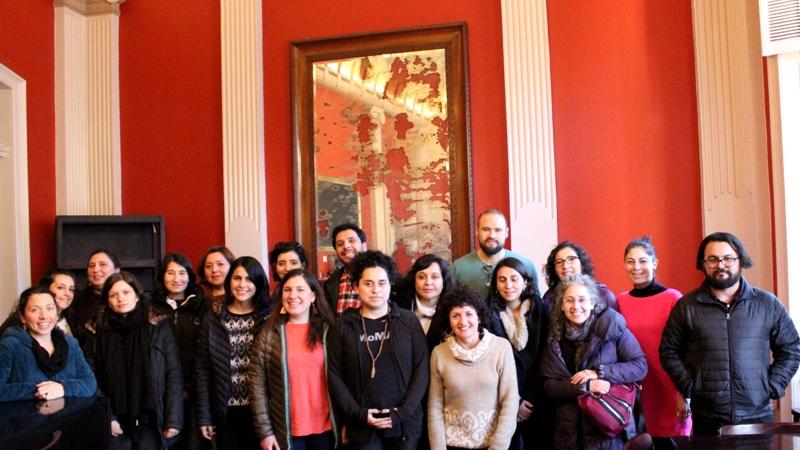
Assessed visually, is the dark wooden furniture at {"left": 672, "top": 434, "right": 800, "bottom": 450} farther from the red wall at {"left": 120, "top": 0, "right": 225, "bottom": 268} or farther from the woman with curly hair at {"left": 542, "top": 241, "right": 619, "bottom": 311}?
the red wall at {"left": 120, "top": 0, "right": 225, "bottom": 268}

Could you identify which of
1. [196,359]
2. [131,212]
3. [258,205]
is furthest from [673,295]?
[131,212]

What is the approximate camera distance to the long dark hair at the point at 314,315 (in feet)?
11.2

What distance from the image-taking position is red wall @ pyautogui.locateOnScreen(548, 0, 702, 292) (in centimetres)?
520

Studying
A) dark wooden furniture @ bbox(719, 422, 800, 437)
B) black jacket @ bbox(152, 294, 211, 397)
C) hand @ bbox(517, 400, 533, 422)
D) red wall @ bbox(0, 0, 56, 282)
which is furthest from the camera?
red wall @ bbox(0, 0, 56, 282)

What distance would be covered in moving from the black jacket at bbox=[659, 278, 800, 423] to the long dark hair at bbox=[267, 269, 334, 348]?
5.18 ft

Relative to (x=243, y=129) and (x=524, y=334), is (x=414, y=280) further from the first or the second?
(x=243, y=129)

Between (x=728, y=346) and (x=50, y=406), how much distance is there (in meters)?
2.93

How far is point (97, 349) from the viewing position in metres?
3.62

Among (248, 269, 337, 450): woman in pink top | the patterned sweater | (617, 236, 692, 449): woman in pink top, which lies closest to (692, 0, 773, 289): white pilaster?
(617, 236, 692, 449): woman in pink top

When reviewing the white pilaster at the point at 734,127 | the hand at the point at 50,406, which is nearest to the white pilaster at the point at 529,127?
the white pilaster at the point at 734,127

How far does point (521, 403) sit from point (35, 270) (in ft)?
12.6

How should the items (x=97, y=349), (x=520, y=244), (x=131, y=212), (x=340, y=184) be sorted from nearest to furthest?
(x=97, y=349)
(x=520, y=244)
(x=340, y=184)
(x=131, y=212)

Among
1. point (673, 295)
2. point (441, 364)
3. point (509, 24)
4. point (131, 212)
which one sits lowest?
point (441, 364)

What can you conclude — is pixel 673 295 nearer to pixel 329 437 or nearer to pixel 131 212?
pixel 329 437
